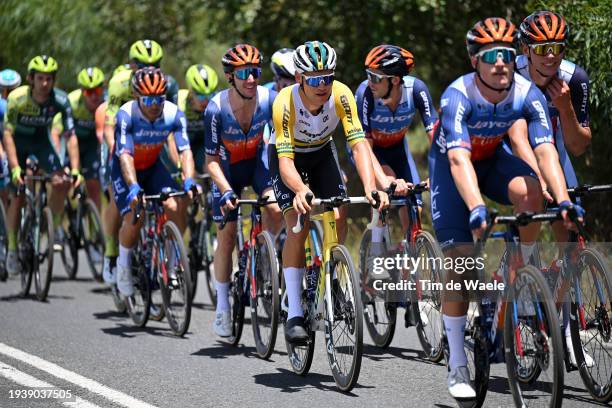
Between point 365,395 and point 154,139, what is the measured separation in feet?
13.2

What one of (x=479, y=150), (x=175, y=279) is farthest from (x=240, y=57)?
(x=479, y=150)

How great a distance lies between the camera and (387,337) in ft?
31.3

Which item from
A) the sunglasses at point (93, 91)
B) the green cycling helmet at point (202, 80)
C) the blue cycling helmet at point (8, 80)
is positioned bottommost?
the green cycling helmet at point (202, 80)

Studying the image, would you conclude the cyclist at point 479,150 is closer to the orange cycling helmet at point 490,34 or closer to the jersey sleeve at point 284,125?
the orange cycling helmet at point 490,34

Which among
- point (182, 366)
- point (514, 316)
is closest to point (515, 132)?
point (514, 316)

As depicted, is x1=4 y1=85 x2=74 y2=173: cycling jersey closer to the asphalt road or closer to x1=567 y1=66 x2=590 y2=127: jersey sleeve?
the asphalt road

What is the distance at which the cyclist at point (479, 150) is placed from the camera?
6773 millimetres

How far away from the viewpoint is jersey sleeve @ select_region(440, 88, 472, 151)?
6.79 metres

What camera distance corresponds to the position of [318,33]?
16984 mm

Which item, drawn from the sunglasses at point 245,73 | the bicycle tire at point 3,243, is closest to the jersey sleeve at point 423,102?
the sunglasses at point 245,73

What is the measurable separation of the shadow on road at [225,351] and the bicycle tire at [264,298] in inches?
7.1

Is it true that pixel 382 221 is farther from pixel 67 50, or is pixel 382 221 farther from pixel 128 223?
pixel 67 50

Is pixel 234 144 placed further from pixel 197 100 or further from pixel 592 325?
pixel 592 325

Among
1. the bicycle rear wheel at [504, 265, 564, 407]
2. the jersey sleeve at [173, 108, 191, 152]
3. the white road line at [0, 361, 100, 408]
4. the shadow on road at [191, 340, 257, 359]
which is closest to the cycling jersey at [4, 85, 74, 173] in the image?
the jersey sleeve at [173, 108, 191, 152]
